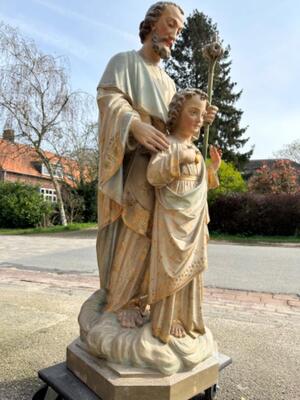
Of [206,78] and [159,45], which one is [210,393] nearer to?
[159,45]

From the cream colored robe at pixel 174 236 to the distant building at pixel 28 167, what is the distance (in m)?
18.5

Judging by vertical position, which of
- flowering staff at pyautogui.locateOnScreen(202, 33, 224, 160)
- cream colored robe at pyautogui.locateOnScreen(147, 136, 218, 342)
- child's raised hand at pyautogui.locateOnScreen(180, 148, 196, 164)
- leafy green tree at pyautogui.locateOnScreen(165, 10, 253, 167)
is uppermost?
leafy green tree at pyautogui.locateOnScreen(165, 10, 253, 167)

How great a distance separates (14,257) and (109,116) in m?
8.24

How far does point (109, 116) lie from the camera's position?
7.28ft

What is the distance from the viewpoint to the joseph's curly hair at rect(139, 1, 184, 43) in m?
2.33

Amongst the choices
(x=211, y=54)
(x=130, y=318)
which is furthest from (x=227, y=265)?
(x=211, y=54)

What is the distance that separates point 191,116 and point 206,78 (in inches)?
996

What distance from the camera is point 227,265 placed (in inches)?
339

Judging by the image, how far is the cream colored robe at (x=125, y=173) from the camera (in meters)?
2.22

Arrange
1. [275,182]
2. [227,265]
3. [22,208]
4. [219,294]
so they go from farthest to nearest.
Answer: [275,182] → [22,208] → [227,265] → [219,294]

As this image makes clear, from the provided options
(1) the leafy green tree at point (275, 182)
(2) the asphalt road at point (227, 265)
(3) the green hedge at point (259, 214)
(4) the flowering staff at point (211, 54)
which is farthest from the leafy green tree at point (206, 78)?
(4) the flowering staff at point (211, 54)

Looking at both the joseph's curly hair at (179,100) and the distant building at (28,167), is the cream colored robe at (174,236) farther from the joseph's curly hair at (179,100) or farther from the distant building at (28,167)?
the distant building at (28,167)

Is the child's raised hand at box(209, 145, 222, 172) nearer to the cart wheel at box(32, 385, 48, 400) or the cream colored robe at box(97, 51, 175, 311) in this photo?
the cream colored robe at box(97, 51, 175, 311)

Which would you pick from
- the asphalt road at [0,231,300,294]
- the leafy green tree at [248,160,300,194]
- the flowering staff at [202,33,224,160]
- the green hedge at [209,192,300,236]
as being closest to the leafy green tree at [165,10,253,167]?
the leafy green tree at [248,160,300,194]
